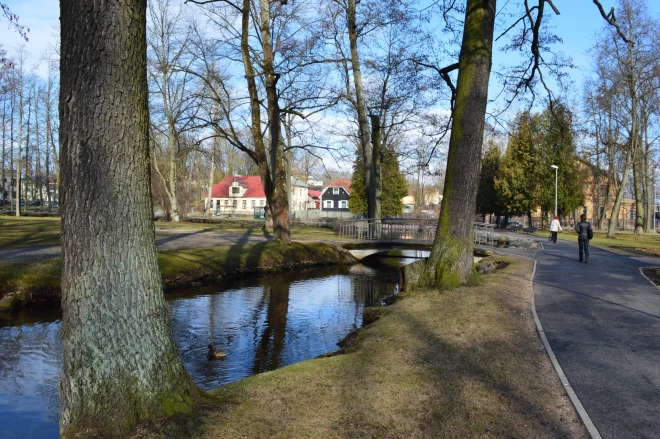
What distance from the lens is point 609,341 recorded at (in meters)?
7.63

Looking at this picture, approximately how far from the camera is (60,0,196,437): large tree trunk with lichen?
442 centimetres

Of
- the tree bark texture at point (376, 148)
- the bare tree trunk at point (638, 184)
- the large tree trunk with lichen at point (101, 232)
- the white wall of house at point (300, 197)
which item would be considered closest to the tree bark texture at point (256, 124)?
the tree bark texture at point (376, 148)

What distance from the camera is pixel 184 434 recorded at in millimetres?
4359

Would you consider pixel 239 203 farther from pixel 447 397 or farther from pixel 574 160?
pixel 447 397

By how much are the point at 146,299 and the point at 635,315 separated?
836 cm

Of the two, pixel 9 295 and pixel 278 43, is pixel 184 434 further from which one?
pixel 278 43

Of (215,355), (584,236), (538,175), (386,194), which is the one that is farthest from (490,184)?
(215,355)

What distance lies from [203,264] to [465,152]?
408 inches

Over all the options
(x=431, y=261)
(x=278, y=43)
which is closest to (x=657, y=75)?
(x=278, y=43)

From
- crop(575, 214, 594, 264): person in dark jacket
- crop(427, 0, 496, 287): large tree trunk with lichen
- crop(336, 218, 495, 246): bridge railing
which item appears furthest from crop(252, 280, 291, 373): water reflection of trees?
crop(336, 218, 495, 246): bridge railing

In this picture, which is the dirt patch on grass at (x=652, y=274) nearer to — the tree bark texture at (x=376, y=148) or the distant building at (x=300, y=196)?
the tree bark texture at (x=376, y=148)

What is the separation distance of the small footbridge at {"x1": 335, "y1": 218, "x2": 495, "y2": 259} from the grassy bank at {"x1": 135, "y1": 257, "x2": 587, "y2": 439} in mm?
16809

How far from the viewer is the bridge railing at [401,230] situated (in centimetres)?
2528

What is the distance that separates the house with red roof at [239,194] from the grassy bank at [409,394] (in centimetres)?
8460
